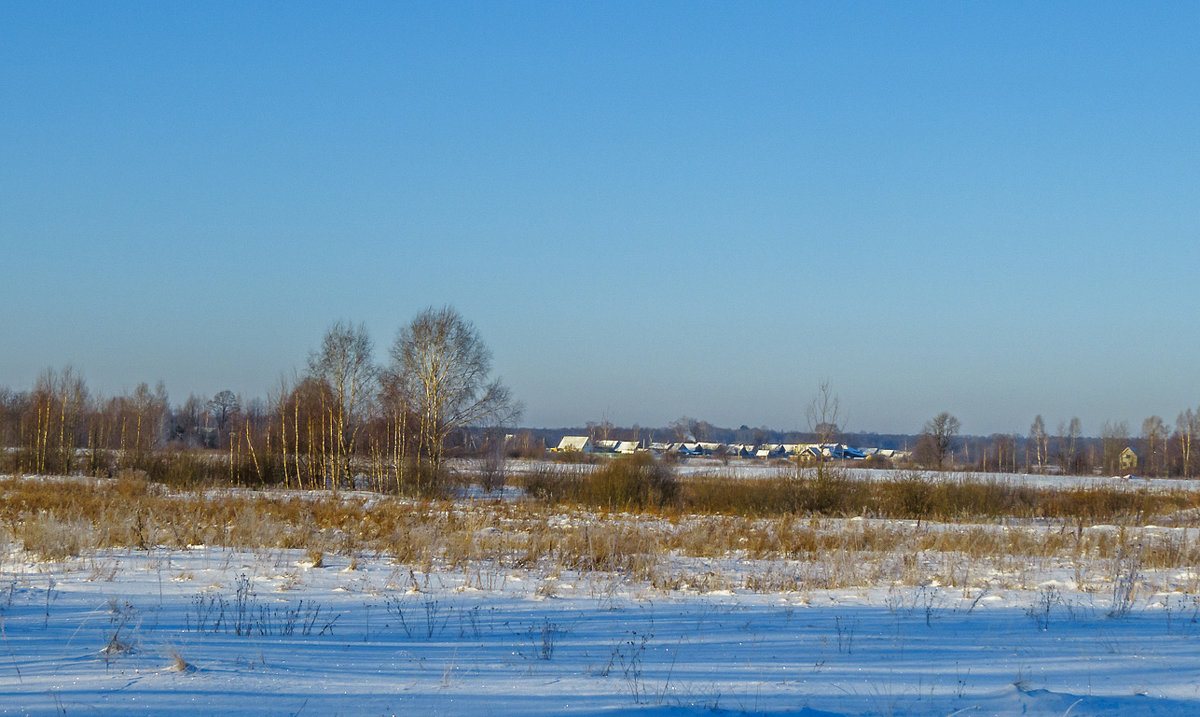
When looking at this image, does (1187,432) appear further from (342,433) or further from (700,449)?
(342,433)

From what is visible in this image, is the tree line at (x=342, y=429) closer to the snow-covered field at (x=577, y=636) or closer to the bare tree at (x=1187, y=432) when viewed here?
the snow-covered field at (x=577, y=636)

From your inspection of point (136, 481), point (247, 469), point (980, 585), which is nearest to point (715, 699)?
point (980, 585)

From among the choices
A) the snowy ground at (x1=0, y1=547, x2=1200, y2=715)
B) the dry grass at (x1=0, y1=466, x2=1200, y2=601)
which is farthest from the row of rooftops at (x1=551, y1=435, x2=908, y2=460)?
the snowy ground at (x1=0, y1=547, x2=1200, y2=715)

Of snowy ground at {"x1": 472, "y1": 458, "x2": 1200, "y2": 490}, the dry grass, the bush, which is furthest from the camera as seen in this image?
snowy ground at {"x1": 472, "y1": 458, "x2": 1200, "y2": 490}

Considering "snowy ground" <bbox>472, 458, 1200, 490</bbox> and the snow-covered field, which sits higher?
the snow-covered field

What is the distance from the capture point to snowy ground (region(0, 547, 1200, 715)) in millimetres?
4988

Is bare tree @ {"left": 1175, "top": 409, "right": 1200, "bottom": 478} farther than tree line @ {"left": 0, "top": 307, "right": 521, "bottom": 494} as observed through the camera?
Yes

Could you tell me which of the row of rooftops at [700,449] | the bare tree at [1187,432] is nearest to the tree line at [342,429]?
the row of rooftops at [700,449]

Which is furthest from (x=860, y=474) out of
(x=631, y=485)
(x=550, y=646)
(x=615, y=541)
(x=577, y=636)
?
(x=550, y=646)

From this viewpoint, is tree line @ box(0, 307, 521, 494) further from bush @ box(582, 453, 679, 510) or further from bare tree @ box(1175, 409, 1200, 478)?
bare tree @ box(1175, 409, 1200, 478)

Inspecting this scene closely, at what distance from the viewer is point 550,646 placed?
6.71 meters

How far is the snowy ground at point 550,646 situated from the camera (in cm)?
499

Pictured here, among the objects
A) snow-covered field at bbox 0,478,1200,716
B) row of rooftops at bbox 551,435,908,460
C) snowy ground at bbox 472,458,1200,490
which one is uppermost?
snow-covered field at bbox 0,478,1200,716

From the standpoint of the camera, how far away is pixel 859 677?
19.3 ft
